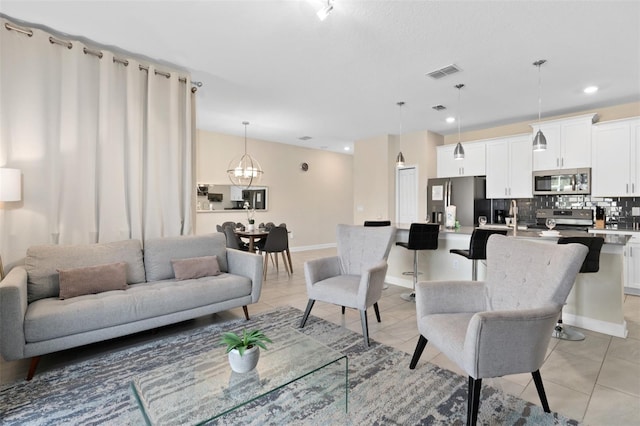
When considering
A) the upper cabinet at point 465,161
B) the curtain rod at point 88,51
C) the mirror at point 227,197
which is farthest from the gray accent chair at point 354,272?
the mirror at point 227,197

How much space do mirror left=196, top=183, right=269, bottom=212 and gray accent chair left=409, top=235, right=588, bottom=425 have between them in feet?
18.4

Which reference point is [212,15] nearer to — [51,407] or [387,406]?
[51,407]

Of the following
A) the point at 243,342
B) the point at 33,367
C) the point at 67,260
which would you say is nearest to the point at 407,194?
the point at 243,342

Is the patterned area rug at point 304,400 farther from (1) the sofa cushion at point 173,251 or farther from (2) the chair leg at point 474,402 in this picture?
(1) the sofa cushion at point 173,251

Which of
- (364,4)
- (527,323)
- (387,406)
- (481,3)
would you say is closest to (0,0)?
(364,4)

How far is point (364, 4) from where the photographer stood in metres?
2.48

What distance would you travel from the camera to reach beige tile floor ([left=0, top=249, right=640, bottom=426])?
1.89 metres

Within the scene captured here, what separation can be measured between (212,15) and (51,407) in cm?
301

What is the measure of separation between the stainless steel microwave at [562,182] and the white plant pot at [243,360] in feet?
17.9

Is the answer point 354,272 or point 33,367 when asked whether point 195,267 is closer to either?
point 33,367

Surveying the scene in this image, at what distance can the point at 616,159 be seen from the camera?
450 cm

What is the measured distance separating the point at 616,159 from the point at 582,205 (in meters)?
0.89

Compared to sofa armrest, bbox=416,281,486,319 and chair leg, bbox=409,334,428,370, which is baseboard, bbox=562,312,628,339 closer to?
sofa armrest, bbox=416,281,486,319

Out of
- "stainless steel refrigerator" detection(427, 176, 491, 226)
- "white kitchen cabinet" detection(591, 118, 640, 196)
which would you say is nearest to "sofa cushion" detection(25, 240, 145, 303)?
"stainless steel refrigerator" detection(427, 176, 491, 226)
